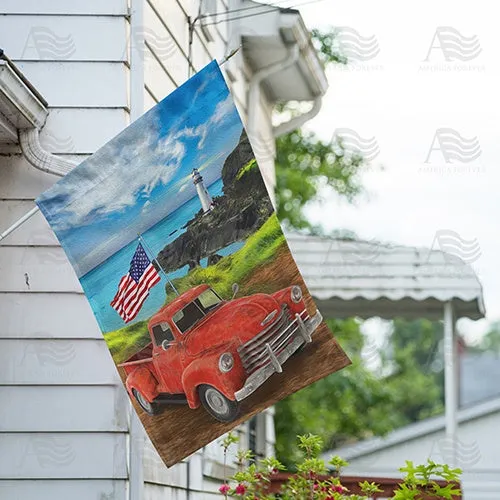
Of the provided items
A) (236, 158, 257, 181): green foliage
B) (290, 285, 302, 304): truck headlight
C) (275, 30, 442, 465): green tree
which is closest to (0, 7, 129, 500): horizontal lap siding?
(236, 158, 257, 181): green foliage

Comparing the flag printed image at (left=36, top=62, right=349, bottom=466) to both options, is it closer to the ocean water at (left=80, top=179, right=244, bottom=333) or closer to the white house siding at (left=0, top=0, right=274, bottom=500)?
the ocean water at (left=80, top=179, right=244, bottom=333)

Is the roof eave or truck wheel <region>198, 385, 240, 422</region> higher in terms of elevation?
the roof eave

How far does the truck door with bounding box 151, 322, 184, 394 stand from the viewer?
221 inches

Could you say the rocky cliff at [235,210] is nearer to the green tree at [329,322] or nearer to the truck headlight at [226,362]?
the truck headlight at [226,362]

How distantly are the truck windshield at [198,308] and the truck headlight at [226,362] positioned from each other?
23cm

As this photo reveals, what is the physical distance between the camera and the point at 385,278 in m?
10.8

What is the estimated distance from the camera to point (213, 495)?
8484 millimetres

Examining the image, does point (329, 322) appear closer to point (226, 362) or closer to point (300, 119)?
point (300, 119)

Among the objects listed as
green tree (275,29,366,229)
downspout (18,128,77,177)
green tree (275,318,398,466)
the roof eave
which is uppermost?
green tree (275,29,366,229)

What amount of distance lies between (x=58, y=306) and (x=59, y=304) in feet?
0.04

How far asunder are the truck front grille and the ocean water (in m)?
0.48

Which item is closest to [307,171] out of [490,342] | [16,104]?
[16,104]

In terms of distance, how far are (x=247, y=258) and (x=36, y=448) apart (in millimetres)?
1681

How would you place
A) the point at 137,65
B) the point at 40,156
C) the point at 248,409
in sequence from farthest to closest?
1. the point at 137,65
2. the point at 40,156
3. the point at 248,409
